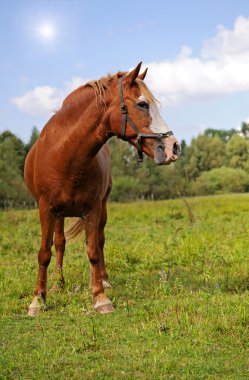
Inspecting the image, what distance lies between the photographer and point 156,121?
4551 mm

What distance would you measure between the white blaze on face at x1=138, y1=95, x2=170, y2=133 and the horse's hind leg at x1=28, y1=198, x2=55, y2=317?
4.96 ft

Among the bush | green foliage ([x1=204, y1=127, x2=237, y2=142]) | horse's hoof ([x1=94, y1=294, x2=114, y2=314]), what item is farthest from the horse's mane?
green foliage ([x1=204, y1=127, x2=237, y2=142])

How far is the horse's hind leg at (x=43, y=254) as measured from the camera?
503cm

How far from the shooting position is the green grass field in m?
3.40

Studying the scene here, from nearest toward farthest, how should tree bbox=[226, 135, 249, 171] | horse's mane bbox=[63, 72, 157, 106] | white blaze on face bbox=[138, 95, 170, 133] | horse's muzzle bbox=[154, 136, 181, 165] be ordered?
horse's muzzle bbox=[154, 136, 181, 165]
white blaze on face bbox=[138, 95, 170, 133]
horse's mane bbox=[63, 72, 157, 106]
tree bbox=[226, 135, 249, 171]

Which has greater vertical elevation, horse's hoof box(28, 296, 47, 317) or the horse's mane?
the horse's mane

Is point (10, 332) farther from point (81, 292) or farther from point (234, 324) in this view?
point (234, 324)

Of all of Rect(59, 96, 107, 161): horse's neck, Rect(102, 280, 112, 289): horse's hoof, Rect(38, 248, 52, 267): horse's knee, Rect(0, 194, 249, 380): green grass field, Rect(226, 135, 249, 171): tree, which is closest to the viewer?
Rect(0, 194, 249, 380): green grass field

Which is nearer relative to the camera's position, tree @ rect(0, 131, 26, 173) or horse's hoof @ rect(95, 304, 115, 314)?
horse's hoof @ rect(95, 304, 115, 314)

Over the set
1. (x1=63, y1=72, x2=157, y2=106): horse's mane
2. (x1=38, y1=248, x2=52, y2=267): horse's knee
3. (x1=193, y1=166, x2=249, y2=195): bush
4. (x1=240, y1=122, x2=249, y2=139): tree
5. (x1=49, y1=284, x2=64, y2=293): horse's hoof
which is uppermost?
(x1=240, y1=122, x2=249, y2=139): tree

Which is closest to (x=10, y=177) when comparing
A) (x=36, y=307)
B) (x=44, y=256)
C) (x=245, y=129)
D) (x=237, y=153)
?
(x=44, y=256)

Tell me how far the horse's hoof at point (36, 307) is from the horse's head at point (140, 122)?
75.0 inches

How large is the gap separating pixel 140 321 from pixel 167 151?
1645 mm

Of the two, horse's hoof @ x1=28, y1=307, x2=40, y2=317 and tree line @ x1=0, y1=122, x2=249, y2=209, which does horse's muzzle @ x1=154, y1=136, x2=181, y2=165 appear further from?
tree line @ x1=0, y1=122, x2=249, y2=209
